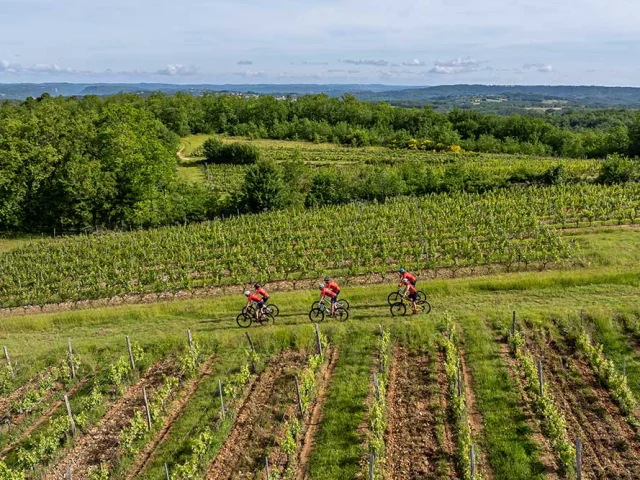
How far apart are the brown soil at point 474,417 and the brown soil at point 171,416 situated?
7.41m

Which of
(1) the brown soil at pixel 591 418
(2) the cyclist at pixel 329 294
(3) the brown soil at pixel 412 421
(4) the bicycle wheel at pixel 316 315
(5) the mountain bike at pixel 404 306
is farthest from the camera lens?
(5) the mountain bike at pixel 404 306

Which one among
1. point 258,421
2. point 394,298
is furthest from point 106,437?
Result: point 394,298

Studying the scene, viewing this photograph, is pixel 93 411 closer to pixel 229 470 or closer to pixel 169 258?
pixel 229 470

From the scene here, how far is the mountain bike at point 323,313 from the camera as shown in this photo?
1802 centimetres

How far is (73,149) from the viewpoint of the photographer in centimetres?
3975

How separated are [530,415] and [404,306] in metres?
6.52

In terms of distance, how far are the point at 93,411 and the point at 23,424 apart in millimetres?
1842

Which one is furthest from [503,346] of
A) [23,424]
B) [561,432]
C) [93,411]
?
[23,424]

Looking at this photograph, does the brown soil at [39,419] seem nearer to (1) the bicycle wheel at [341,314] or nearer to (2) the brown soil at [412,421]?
(1) the bicycle wheel at [341,314]

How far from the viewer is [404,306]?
60.1 ft

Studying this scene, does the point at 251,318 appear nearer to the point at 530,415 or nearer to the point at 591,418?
the point at 530,415

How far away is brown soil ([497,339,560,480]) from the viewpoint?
35.6ft

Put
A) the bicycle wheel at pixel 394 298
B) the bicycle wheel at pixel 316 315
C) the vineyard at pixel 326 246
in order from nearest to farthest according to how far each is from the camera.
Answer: the bicycle wheel at pixel 316 315, the bicycle wheel at pixel 394 298, the vineyard at pixel 326 246

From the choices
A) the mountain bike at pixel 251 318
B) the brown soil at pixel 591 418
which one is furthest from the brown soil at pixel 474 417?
the mountain bike at pixel 251 318
